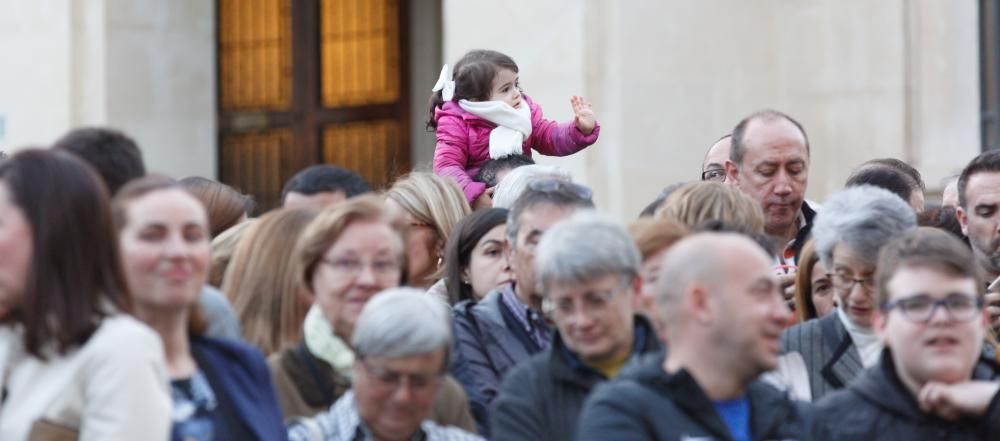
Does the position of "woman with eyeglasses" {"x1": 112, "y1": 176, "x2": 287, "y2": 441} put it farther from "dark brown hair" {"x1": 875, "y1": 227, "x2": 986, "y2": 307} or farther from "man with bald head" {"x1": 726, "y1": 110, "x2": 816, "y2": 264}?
"man with bald head" {"x1": 726, "y1": 110, "x2": 816, "y2": 264}

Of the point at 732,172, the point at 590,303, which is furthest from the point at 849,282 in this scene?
the point at 732,172

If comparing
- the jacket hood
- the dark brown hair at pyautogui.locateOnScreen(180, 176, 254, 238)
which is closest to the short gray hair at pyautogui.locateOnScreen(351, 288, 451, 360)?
the jacket hood

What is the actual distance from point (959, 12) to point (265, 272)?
782 cm

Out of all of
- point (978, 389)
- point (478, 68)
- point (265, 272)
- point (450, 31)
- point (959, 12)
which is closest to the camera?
point (978, 389)

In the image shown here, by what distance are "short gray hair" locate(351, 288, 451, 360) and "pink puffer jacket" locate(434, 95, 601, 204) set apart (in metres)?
4.02

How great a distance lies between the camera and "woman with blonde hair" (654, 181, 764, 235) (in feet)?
A: 25.6

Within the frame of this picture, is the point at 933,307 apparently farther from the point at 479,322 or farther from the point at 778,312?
the point at 479,322

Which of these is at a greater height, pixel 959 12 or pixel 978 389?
pixel 959 12

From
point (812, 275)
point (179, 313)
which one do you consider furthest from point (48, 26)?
point (179, 313)

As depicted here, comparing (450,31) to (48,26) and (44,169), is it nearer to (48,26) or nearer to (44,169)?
(48,26)

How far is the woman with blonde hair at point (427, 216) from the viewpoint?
905cm

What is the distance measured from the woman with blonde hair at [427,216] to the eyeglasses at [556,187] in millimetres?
1395

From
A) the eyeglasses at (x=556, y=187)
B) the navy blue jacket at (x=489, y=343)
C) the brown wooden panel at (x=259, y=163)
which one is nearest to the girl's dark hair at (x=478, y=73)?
the eyeglasses at (x=556, y=187)

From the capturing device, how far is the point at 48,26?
1652cm
